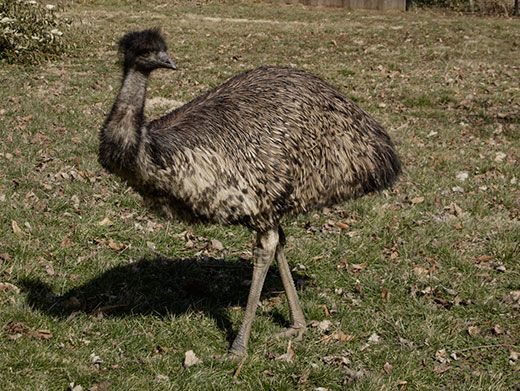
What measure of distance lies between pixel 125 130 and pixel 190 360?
192 centimetres

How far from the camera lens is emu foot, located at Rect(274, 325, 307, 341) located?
20.7ft

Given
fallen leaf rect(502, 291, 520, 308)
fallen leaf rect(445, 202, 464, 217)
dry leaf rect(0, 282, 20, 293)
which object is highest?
dry leaf rect(0, 282, 20, 293)

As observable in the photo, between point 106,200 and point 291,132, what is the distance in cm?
385

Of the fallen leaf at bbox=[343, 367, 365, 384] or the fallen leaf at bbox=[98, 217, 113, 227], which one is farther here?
the fallen leaf at bbox=[98, 217, 113, 227]

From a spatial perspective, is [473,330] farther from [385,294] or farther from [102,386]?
[102,386]

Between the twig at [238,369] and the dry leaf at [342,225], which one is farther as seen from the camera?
the dry leaf at [342,225]

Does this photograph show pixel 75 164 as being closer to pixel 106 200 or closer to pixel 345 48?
pixel 106 200

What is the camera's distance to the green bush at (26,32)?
632 inches

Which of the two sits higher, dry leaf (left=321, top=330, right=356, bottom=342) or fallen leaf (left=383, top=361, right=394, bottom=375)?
dry leaf (left=321, top=330, right=356, bottom=342)

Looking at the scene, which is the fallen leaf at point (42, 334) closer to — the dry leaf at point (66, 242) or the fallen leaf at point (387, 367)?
the dry leaf at point (66, 242)

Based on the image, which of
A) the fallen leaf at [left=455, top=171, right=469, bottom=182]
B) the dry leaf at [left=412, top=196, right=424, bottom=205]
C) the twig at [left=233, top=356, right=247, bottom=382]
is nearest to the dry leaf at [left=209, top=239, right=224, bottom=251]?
the twig at [left=233, top=356, right=247, bottom=382]

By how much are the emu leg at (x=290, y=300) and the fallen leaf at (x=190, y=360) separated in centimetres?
70

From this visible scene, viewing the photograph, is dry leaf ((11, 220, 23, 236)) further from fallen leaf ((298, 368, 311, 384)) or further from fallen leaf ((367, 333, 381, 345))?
fallen leaf ((367, 333, 381, 345))

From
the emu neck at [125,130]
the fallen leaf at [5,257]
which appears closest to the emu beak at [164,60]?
the emu neck at [125,130]
